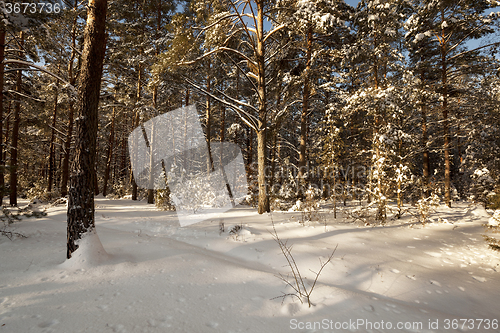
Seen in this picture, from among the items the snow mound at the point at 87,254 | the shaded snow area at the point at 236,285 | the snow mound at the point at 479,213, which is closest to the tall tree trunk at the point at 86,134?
the snow mound at the point at 87,254

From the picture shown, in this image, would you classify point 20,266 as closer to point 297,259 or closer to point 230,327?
point 230,327

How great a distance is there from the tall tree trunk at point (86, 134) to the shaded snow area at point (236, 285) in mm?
309

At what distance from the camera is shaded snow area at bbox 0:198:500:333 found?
2.22 metres

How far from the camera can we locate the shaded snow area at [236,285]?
2219mm

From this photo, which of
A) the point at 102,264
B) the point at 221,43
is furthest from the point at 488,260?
the point at 221,43

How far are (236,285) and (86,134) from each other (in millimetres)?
3453

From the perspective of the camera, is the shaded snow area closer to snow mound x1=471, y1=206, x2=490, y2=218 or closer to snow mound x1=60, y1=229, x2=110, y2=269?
snow mound x1=60, y1=229, x2=110, y2=269

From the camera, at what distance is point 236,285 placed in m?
3.03

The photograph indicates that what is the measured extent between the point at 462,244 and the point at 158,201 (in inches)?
459

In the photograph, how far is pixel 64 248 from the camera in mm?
4176

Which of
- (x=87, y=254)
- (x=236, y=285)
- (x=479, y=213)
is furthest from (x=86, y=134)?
(x=479, y=213)

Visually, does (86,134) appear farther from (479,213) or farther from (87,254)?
(479,213)

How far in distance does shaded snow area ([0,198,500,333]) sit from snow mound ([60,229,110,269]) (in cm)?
2

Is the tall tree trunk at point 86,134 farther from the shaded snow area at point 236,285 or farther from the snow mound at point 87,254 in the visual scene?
the shaded snow area at point 236,285
